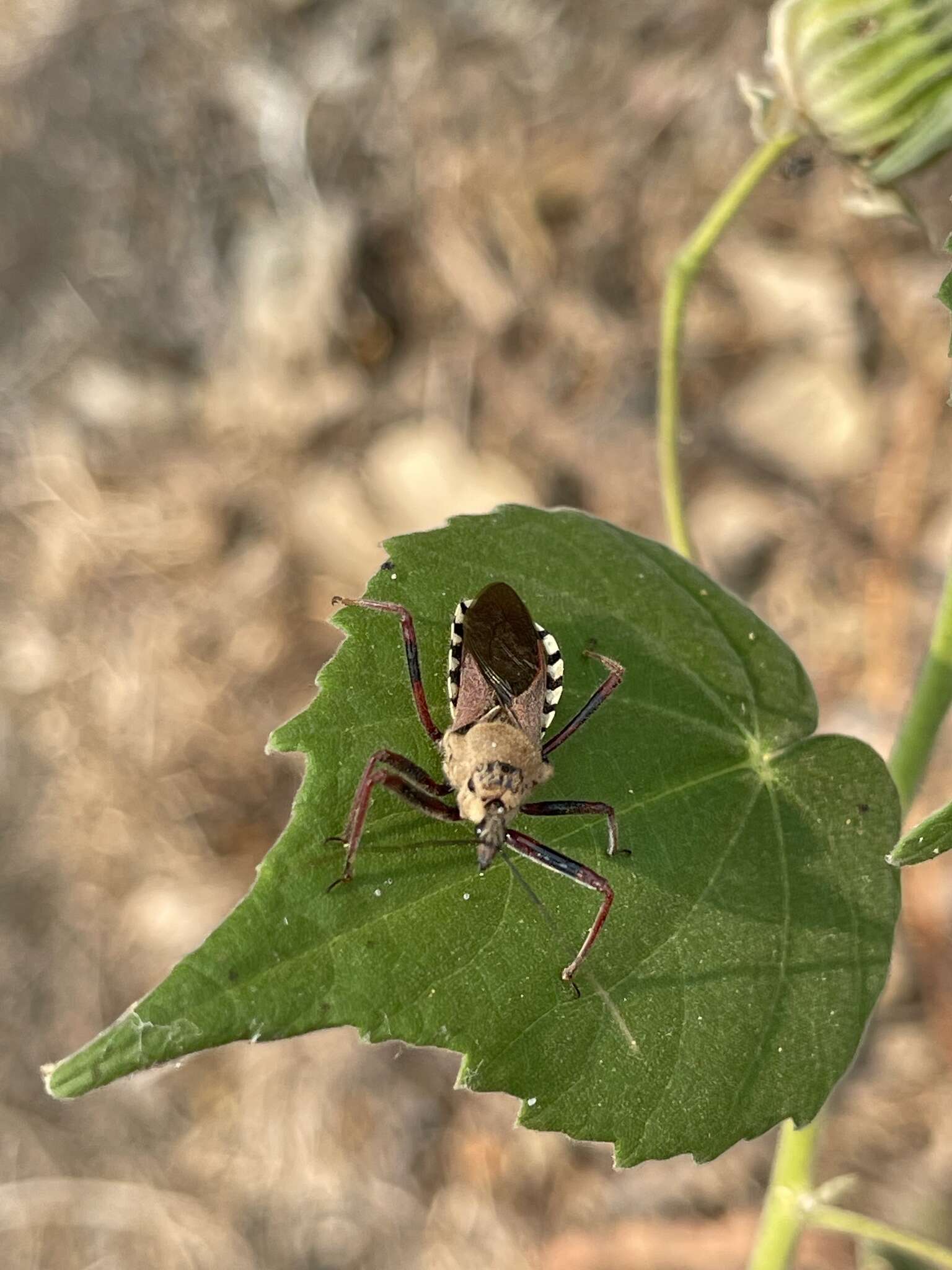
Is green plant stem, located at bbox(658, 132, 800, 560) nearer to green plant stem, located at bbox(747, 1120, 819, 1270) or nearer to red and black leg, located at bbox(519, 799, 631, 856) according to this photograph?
red and black leg, located at bbox(519, 799, 631, 856)

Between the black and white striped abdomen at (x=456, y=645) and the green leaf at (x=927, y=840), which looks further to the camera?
the black and white striped abdomen at (x=456, y=645)

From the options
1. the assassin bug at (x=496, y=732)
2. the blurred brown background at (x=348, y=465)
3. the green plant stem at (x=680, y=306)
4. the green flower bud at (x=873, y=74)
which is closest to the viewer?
the assassin bug at (x=496, y=732)

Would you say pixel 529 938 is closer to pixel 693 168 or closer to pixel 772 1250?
pixel 772 1250

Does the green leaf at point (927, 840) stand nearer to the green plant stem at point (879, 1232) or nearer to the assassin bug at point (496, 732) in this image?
the assassin bug at point (496, 732)

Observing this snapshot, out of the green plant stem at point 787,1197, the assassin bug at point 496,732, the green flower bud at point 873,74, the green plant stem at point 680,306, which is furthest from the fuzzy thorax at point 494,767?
the green flower bud at point 873,74

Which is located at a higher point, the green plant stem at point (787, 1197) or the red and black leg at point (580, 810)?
the red and black leg at point (580, 810)

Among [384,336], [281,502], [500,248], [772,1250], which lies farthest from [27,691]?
[772,1250]
